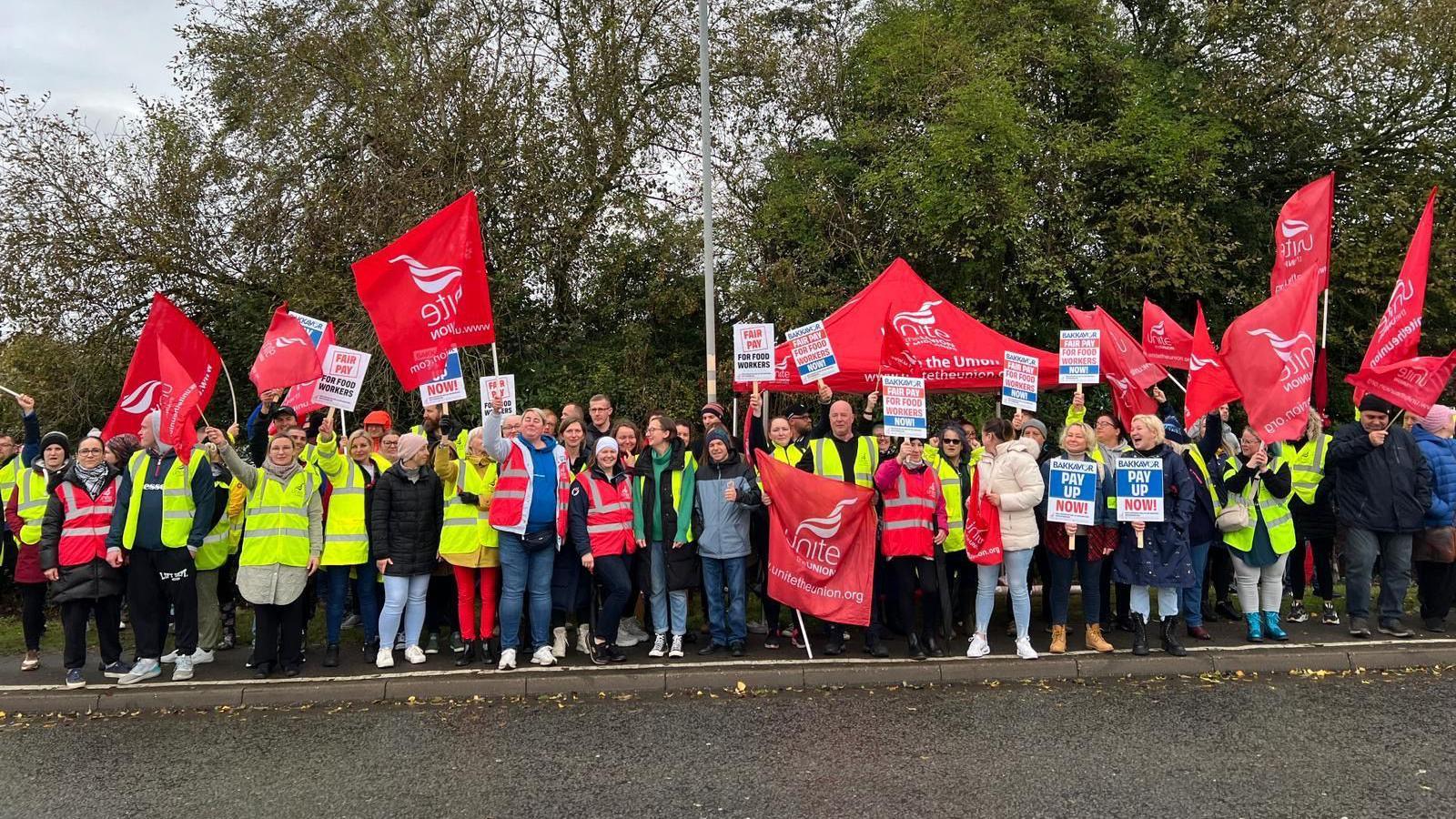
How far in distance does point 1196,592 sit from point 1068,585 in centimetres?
127

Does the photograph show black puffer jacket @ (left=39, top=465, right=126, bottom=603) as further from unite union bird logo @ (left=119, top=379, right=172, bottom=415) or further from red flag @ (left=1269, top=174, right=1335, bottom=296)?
red flag @ (left=1269, top=174, right=1335, bottom=296)

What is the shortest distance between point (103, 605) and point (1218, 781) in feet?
25.2

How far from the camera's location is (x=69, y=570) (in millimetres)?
7473

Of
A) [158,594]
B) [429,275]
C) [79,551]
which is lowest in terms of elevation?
[158,594]

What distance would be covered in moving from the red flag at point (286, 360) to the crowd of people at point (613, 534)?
0.31 metres

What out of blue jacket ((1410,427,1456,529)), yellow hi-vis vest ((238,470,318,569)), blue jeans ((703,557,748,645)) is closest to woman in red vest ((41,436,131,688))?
yellow hi-vis vest ((238,470,318,569))

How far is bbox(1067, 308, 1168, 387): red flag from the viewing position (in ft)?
32.4

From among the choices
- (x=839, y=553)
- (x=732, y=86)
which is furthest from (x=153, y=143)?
(x=839, y=553)

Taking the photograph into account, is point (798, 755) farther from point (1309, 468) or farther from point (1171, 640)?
point (1309, 468)

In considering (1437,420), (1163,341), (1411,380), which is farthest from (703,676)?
(1437,420)

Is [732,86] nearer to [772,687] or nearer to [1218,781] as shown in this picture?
[772,687]

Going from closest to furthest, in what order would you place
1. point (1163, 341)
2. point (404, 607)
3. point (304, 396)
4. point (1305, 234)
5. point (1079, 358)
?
point (404, 607), point (1079, 358), point (304, 396), point (1305, 234), point (1163, 341)

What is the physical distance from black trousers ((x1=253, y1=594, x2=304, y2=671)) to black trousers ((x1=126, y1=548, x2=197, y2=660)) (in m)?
0.52

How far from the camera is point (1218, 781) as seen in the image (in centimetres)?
507
